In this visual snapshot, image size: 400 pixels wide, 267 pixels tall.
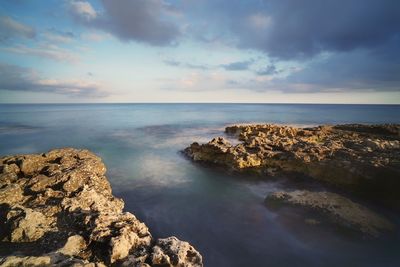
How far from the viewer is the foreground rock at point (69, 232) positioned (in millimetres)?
5302

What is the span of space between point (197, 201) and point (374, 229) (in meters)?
7.69

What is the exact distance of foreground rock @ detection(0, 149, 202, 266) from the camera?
5.30 m

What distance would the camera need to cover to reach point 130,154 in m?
22.2

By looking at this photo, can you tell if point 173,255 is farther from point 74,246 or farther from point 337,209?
point 337,209

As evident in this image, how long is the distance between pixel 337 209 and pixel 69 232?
10232mm

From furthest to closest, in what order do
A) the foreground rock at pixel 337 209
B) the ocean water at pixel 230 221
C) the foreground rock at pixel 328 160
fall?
the foreground rock at pixel 328 160 → the foreground rock at pixel 337 209 → the ocean water at pixel 230 221

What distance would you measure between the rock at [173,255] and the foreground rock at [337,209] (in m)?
6.27

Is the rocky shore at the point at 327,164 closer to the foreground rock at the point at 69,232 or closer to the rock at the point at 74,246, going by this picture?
the foreground rock at the point at 69,232

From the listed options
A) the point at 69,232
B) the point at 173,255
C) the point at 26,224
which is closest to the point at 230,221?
the point at 173,255

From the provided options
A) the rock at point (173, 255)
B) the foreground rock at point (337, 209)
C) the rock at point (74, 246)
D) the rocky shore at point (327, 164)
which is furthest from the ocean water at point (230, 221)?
the rock at point (74, 246)

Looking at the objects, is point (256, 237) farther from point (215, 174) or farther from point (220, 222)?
point (215, 174)

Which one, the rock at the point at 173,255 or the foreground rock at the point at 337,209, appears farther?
the foreground rock at the point at 337,209

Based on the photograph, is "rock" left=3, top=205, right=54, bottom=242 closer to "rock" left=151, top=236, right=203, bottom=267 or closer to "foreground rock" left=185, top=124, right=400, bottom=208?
"rock" left=151, top=236, right=203, bottom=267

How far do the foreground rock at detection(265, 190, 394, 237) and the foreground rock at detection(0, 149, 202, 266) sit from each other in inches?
264
